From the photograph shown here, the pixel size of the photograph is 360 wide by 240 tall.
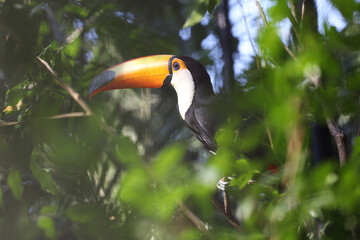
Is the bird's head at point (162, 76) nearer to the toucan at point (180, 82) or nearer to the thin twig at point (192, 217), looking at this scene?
the toucan at point (180, 82)

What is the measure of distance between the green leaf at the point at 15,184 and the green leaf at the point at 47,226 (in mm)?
86

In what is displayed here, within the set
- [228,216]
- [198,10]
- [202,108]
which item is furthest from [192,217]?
[198,10]

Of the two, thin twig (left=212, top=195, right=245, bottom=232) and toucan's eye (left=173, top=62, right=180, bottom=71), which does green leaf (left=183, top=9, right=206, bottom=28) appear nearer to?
toucan's eye (left=173, top=62, right=180, bottom=71)

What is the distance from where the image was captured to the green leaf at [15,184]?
83 cm

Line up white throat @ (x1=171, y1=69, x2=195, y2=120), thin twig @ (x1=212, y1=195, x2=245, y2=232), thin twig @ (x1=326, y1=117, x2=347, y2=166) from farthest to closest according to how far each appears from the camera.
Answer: white throat @ (x1=171, y1=69, x2=195, y2=120) < thin twig @ (x1=212, y1=195, x2=245, y2=232) < thin twig @ (x1=326, y1=117, x2=347, y2=166)

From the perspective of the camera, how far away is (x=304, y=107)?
0.35 meters

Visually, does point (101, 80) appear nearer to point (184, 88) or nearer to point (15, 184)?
point (184, 88)

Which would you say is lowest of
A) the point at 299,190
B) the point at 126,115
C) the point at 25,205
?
the point at 25,205

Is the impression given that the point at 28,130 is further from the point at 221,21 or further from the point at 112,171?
the point at 221,21

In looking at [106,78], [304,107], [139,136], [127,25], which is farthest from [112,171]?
[304,107]

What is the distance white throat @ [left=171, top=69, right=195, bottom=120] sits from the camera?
73 cm

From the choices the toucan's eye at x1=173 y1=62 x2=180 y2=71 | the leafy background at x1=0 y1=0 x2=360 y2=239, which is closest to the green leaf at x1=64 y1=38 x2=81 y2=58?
the leafy background at x1=0 y1=0 x2=360 y2=239

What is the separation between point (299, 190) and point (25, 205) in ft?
2.45

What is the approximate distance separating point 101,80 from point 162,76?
0.14m
